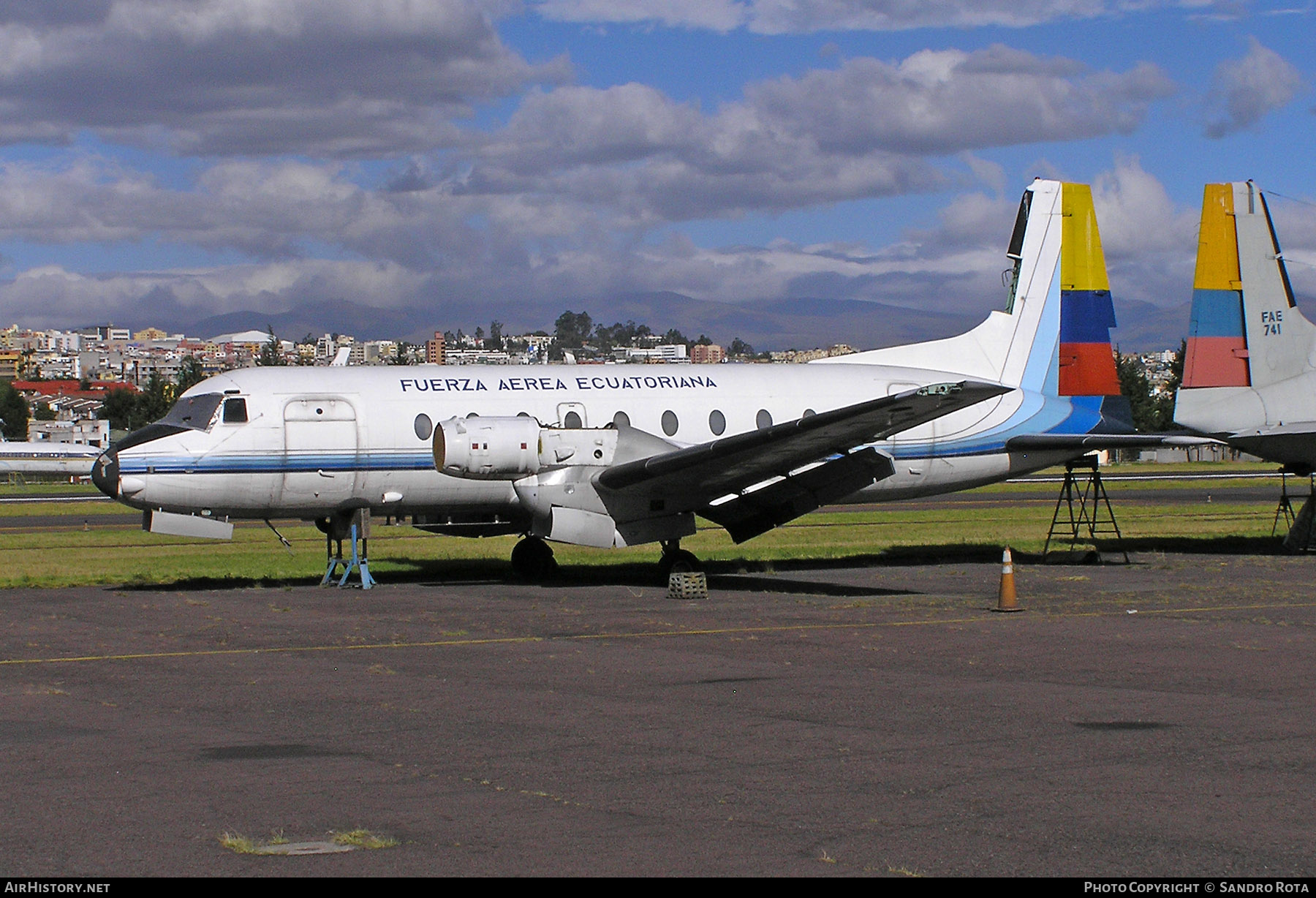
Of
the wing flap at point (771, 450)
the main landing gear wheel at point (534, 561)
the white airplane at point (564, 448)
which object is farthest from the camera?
the main landing gear wheel at point (534, 561)

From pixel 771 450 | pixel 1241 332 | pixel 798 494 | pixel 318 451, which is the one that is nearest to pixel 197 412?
pixel 318 451

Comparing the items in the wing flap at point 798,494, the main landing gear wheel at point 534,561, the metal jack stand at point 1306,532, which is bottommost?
the main landing gear wheel at point 534,561

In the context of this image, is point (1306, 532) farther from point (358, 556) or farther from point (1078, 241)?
point (358, 556)

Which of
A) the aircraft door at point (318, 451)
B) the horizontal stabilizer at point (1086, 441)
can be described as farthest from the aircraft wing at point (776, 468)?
the horizontal stabilizer at point (1086, 441)

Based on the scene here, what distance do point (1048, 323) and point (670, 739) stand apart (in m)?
19.1

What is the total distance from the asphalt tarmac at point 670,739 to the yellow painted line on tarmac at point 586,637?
73mm

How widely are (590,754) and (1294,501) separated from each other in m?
40.2

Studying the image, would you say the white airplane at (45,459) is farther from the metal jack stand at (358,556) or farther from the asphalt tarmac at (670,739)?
the asphalt tarmac at (670,739)

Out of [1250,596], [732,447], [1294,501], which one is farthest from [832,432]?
[1294,501]

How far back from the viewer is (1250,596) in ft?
64.7

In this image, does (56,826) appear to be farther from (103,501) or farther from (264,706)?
(103,501)

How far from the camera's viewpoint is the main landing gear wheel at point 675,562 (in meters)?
21.8

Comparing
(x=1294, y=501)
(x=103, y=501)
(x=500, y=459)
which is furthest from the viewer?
(x=103, y=501)

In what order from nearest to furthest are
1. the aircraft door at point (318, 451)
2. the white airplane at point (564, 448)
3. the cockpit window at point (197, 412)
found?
the white airplane at point (564, 448) → the cockpit window at point (197, 412) → the aircraft door at point (318, 451)
